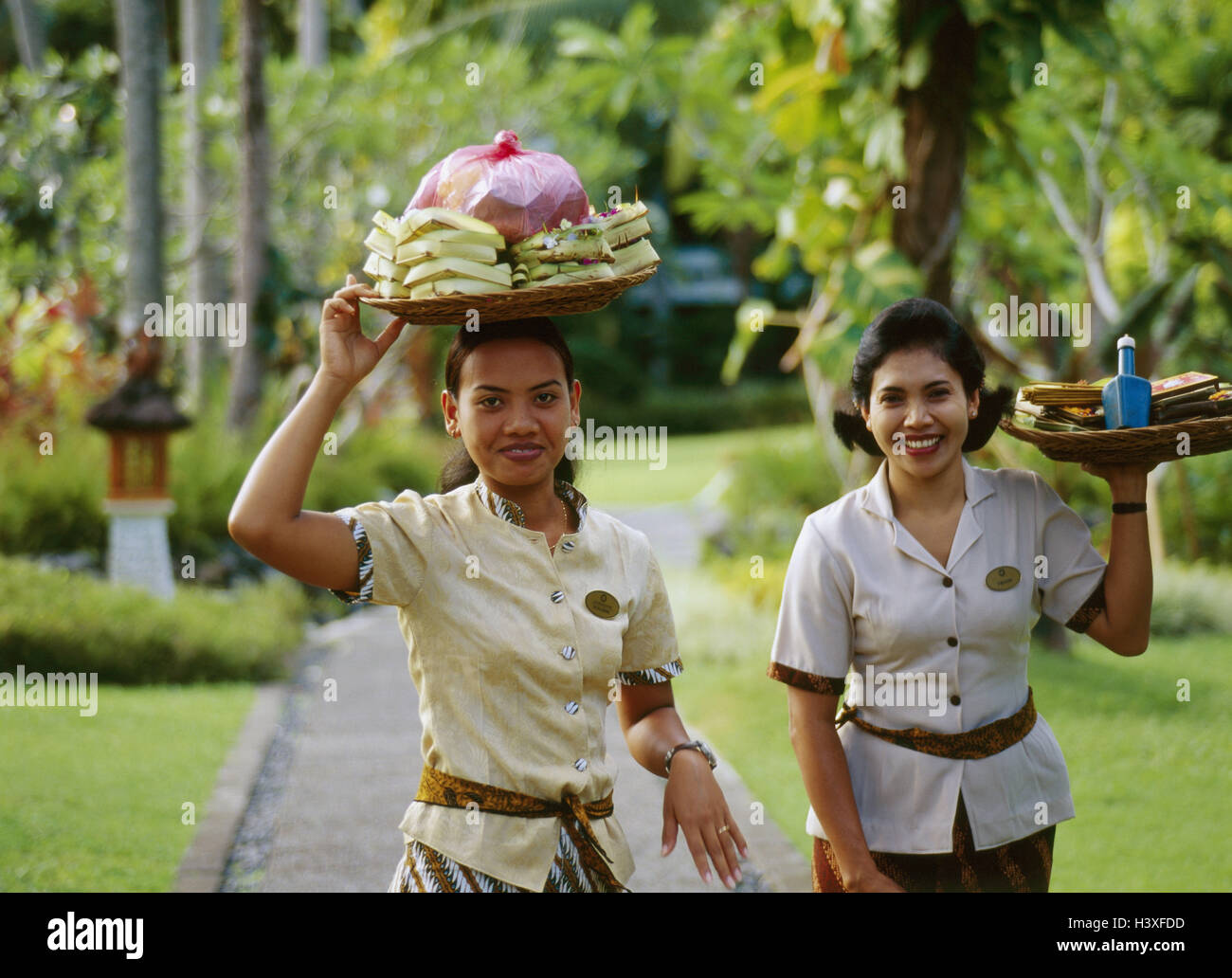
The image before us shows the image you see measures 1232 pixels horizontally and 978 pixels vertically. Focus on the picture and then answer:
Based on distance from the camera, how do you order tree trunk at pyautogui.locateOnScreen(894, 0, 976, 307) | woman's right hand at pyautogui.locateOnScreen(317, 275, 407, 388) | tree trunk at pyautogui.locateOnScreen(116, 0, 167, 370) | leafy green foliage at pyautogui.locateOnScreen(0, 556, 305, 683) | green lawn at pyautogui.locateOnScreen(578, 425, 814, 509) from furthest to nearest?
green lawn at pyautogui.locateOnScreen(578, 425, 814, 509) → tree trunk at pyautogui.locateOnScreen(116, 0, 167, 370) → leafy green foliage at pyautogui.locateOnScreen(0, 556, 305, 683) → tree trunk at pyautogui.locateOnScreen(894, 0, 976, 307) → woman's right hand at pyautogui.locateOnScreen(317, 275, 407, 388)

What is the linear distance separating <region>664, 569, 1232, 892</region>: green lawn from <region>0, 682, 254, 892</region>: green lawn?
237 cm

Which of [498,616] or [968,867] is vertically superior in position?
[498,616]

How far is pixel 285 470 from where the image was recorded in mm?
2189

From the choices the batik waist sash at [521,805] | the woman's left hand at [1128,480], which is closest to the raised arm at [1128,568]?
the woman's left hand at [1128,480]

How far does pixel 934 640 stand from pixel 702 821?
54cm

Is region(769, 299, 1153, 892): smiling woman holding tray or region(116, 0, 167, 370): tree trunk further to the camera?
region(116, 0, 167, 370): tree trunk

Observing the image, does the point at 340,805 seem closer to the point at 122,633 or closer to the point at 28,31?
the point at 122,633

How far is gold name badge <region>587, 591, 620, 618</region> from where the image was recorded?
244 centimetres

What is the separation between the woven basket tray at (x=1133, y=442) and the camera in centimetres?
237

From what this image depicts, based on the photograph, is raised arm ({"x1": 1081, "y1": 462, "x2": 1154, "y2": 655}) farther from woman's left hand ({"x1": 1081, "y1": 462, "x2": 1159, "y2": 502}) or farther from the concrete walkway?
the concrete walkway

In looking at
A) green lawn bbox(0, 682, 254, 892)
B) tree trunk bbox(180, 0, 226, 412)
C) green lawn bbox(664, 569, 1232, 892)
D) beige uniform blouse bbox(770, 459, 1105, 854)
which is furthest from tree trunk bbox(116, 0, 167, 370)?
beige uniform blouse bbox(770, 459, 1105, 854)

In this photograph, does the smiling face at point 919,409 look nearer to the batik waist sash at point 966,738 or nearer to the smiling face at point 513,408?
the batik waist sash at point 966,738

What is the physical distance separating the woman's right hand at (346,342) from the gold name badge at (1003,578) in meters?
1.18

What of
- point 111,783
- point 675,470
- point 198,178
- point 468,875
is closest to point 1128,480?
point 468,875
